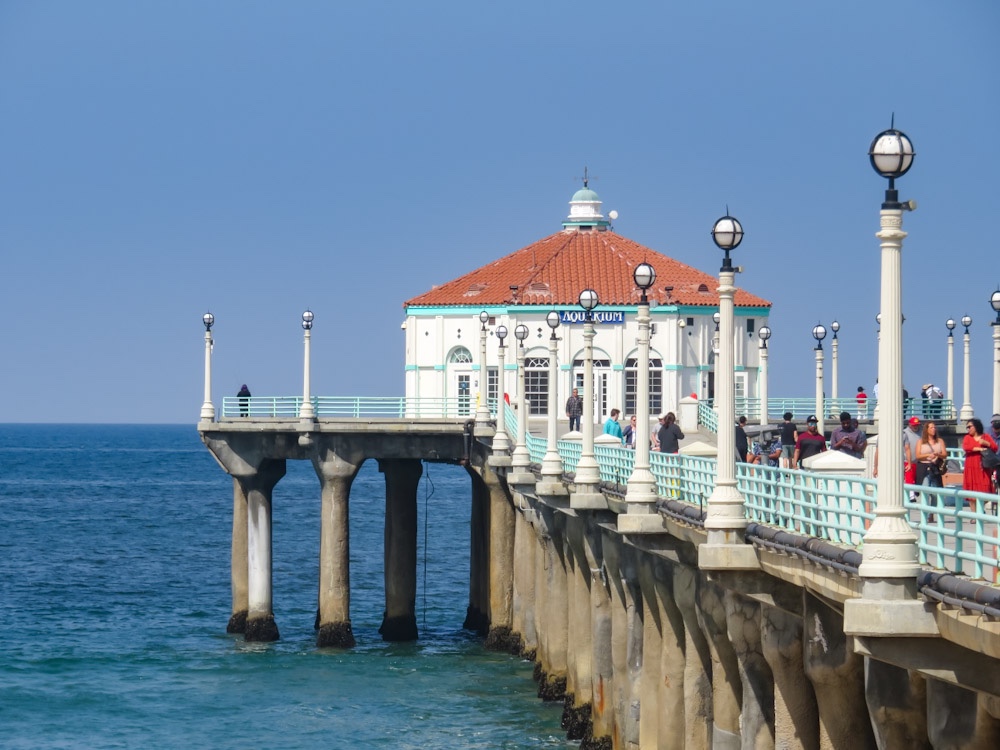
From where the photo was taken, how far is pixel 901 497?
12.8 metres

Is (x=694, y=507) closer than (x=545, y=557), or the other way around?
(x=694, y=507)

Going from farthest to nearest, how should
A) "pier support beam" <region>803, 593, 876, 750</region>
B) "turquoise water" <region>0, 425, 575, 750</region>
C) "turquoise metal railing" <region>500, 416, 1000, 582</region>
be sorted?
"turquoise water" <region>0, 425, 575, 750</region> < "pier support beam" <region>803, 593, 876, 750</region> < "turquoise metal railing" <region>500, 416, 1000, 582</region>

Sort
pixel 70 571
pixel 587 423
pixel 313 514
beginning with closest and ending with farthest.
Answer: pixel 587 423 < pixel 70 571 < pixel 313 514

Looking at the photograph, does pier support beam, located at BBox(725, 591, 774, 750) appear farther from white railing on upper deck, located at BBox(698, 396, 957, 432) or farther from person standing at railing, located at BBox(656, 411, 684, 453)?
white railing on upper deck, located at BBox(698, 396, 957, 432)

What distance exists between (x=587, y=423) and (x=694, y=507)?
5959 millimetres

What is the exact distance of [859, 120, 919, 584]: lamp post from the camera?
1262 cm

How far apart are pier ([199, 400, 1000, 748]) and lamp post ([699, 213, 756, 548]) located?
0.19m

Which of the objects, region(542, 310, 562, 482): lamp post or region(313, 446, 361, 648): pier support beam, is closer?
region(542, 310, 562, 482): lamp post

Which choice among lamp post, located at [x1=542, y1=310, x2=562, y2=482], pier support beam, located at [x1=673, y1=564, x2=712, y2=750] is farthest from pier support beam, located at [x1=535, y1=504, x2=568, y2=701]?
pier support beam, located at [x1=673, y1=564, x2=712, y2=750]

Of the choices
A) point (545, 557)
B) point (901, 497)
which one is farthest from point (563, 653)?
point (901, 497)

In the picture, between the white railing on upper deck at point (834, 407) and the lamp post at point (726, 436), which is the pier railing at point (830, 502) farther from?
the white railing on upper deck at point (834, 407)

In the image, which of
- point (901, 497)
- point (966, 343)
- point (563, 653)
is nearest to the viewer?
point (901, 497)

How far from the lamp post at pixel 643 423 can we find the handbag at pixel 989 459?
17.0 ft

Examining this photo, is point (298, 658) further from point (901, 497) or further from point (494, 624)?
point (901, 497)
